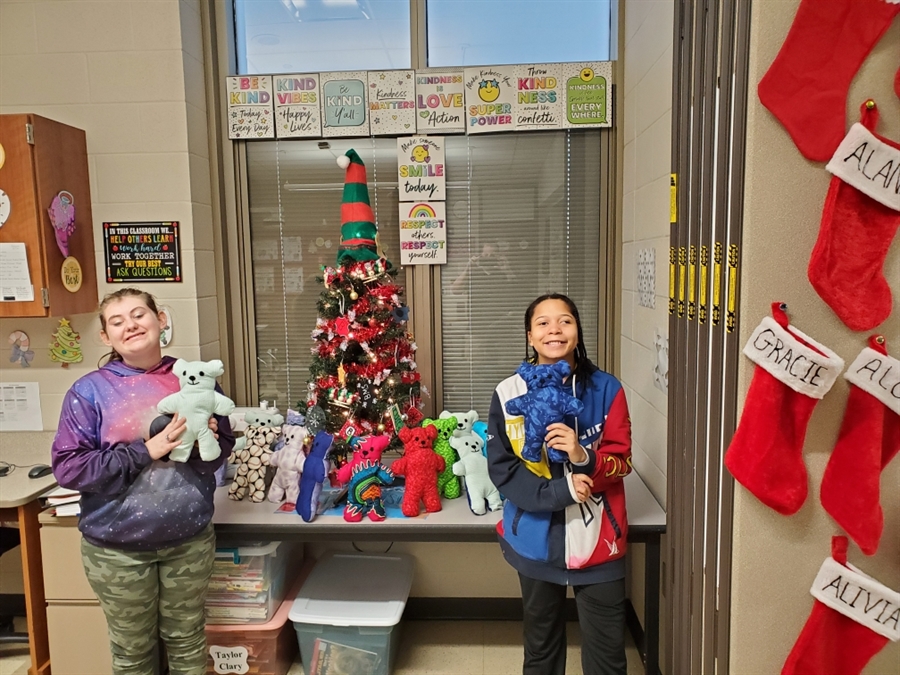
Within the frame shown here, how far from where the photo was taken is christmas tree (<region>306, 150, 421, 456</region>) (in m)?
2.22

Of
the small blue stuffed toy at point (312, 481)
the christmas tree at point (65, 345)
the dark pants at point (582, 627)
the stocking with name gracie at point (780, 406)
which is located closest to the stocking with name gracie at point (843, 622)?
the stocking with name gracie at point (780, 406)

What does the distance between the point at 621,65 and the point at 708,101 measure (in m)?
1.13

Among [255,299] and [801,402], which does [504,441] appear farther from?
[255,299]

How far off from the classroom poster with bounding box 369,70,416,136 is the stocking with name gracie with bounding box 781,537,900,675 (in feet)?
7.02

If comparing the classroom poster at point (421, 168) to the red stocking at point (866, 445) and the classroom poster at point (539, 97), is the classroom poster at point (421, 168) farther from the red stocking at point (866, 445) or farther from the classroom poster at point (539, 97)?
the red stocking at point (866, 445)

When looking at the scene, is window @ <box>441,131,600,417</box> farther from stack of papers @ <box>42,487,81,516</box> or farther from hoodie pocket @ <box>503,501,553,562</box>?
stack of papers @ <box>42,487,81,516</box>

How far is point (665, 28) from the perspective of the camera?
1.96 metres

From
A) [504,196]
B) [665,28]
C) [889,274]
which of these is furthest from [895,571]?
[504,196]

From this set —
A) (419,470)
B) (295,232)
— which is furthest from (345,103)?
(419,470)

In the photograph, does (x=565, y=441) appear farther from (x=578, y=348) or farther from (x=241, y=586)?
(x=241, y=586)

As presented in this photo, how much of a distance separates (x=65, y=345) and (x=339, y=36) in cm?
178

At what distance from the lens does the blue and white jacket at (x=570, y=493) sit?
1676mm

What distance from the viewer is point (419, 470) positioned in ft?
6.82

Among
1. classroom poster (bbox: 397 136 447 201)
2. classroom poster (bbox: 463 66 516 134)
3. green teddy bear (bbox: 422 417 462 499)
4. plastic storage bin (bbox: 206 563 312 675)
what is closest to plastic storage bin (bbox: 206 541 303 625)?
plastic storage bin (bbox: 206 563 312 675)
